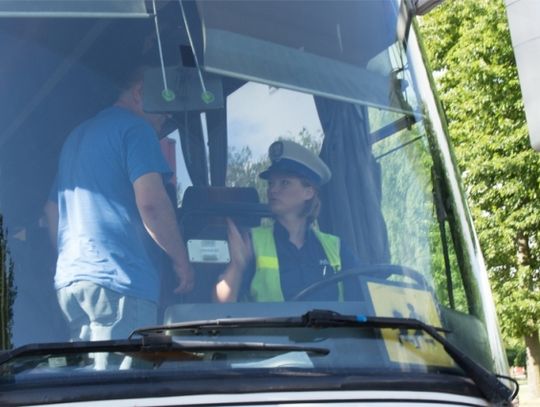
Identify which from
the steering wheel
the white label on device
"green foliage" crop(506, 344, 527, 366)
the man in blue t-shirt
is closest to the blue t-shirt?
the man in blue t-shirt

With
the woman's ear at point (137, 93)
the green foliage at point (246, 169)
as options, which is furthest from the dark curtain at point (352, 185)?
the woman's ear at point (137, 93)

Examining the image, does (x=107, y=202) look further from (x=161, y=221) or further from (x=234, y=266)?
(x=234, y=266)

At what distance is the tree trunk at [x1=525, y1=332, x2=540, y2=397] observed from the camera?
57.9 ft

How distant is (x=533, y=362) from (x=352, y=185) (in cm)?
1641

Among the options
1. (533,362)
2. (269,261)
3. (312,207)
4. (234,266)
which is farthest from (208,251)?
(533,362)

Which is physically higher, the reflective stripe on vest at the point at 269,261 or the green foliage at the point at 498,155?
the green foliage at the point at 498,155

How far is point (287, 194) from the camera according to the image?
2.88m

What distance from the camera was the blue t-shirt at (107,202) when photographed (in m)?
2.57

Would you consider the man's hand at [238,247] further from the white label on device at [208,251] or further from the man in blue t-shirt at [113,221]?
the man in blue t-shirt at [113,221]

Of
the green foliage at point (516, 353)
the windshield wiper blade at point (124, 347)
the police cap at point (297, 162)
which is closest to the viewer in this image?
the windshield wiper blade at point (124, 347)

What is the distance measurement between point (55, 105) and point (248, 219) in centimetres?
69

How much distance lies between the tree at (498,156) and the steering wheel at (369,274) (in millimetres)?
13125

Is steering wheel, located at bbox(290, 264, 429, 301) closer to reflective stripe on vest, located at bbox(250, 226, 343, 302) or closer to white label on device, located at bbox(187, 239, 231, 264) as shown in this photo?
reflective stripe on vest, located at bbox(250, 226, 343, 302)

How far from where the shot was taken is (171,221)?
2.69 metres
